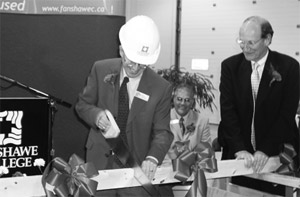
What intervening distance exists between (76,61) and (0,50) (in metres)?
0.67

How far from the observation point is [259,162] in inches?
88.6

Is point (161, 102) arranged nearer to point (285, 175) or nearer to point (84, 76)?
point (285, 175)

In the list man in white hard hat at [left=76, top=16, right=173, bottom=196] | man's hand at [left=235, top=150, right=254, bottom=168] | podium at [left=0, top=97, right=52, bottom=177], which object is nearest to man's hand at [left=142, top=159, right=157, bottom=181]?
man in white hard hat at [left=76, top=16, right=173, bottom=196]

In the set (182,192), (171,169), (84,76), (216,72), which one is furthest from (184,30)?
(171,169)

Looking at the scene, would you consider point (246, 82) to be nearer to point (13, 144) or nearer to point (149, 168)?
point (149, 168)

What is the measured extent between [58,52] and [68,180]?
266cm

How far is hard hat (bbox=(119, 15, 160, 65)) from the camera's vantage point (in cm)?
207

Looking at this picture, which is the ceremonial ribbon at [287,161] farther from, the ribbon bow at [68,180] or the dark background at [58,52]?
the dark background at [58,52]

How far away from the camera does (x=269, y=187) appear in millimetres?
2619

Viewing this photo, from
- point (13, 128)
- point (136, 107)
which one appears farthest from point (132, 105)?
point (13, 128)

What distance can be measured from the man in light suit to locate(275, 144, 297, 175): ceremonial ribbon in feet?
0.30

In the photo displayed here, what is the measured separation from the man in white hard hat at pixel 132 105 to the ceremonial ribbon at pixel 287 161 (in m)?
0.57

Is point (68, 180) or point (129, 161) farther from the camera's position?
point (129, 161)

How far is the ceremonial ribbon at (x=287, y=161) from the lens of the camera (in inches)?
90.4
